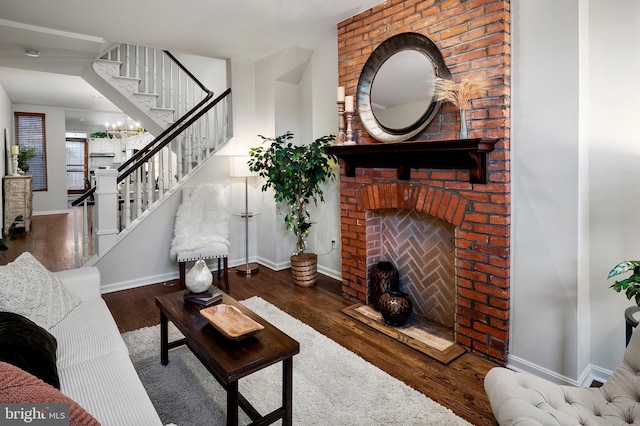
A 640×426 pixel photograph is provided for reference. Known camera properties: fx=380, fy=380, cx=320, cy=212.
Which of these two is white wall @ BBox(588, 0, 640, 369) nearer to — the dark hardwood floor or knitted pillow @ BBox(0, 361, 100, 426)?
the dark hardwood floor

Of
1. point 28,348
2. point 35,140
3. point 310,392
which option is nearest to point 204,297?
point 310,392

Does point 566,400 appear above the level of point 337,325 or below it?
above

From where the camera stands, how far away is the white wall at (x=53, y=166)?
9.05m

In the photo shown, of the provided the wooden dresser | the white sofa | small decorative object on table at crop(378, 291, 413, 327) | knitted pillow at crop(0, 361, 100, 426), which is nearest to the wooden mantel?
small decorative object on table at crop(378, 291, 413, 327)

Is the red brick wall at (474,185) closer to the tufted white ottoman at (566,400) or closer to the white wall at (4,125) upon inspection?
the tufted white ottoman at (566,400)

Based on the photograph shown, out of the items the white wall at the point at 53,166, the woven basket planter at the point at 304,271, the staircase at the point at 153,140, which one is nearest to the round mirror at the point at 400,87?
the woven basket planter at the point at 304,271

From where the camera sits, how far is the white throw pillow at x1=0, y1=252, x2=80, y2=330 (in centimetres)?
188

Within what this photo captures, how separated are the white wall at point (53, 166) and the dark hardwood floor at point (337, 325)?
13.5 ft

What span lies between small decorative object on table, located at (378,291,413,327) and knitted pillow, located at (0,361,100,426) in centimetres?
230

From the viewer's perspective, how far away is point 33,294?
79.9 inches

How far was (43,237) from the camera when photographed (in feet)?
21.2

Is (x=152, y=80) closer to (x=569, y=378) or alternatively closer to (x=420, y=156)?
(x=420, y=156)

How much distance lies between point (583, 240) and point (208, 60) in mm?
5881
